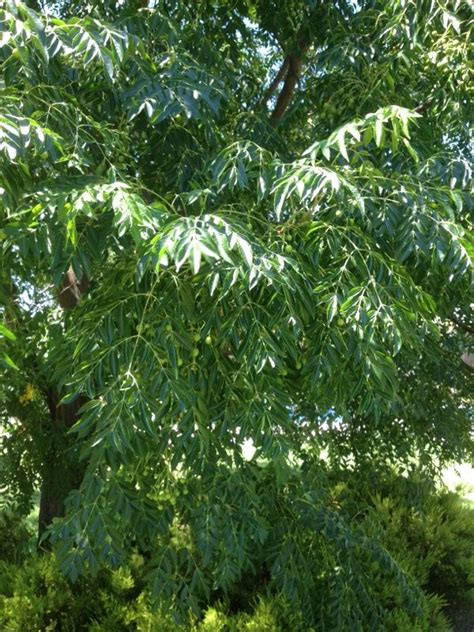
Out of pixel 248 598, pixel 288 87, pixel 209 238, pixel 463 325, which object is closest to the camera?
pixel 209 238

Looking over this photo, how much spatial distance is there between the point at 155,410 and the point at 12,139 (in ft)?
2.61

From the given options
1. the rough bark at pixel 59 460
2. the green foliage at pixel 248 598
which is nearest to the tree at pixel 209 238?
the green foliage at pixel 248 598

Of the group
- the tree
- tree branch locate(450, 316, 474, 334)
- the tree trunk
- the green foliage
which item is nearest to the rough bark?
the tree trunk

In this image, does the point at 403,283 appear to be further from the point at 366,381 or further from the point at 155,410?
the point at 155,410

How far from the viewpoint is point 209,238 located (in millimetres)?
1745

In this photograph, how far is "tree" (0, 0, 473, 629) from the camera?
1979 mm

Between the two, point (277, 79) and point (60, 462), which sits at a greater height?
point (277, 79)

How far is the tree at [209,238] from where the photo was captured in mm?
1979

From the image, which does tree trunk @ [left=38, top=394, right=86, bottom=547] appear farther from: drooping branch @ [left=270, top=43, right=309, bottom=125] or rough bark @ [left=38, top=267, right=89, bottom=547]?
drooping branch @ [left=270, top=43, right=309, bottom=125]

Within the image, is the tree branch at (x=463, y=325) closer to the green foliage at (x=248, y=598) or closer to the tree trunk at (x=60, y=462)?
the green foliage at (x=248, y=598)

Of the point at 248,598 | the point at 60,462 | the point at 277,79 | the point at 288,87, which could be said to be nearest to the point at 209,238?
the point at 288,87

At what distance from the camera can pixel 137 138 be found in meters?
3.12


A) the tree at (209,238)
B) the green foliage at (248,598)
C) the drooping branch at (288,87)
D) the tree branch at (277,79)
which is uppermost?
the tree branch at (277,79)

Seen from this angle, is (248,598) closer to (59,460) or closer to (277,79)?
(59,460)
